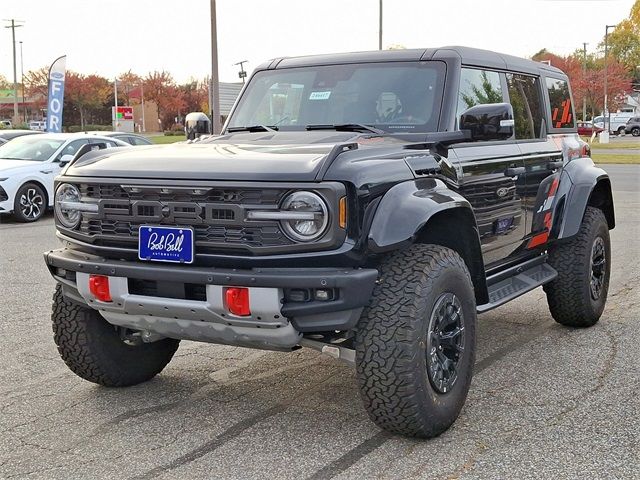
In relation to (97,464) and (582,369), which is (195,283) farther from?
(582,369)

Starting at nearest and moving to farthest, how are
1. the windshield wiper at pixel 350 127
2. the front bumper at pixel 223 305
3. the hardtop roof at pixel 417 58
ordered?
1. the front bumper at pixel 223 305
2. the windshield wiper at pixel 350 127
3. the hardtop roof at pixel 417 58

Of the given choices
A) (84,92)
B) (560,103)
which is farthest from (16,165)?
(84,92)

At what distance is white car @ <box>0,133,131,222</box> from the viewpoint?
510 inches

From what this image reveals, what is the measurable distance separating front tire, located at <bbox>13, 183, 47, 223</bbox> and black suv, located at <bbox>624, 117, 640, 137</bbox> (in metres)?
54.2

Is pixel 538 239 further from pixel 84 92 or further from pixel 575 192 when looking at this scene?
pixel 84 92

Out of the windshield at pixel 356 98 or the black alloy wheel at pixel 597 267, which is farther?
the black alloy wheel at pixel 597 267

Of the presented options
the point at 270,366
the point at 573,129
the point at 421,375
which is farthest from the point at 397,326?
the point at 573,129

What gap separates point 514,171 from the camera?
506 centimetres

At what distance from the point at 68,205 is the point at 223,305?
1.10m

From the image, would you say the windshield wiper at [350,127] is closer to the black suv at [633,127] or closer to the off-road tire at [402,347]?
the off-road tire at [402,347]

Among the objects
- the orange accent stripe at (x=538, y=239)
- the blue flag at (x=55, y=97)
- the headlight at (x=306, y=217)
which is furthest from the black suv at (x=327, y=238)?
the blue flag at (x=55, y=97)

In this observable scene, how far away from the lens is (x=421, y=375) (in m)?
3.58

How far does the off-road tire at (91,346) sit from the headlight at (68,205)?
1.53 ft

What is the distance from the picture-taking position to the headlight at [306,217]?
11.3 ft
